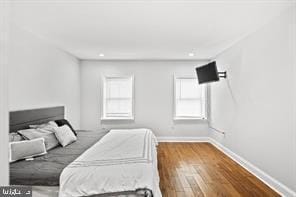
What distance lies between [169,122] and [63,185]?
4.77m

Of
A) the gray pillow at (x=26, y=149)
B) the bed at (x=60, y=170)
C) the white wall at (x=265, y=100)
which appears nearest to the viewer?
the bed at (x=60, y=170)

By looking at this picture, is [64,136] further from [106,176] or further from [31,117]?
[106,176]

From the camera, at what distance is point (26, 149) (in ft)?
8.95

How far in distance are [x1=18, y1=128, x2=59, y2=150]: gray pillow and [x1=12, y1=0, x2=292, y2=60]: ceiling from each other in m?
1.78

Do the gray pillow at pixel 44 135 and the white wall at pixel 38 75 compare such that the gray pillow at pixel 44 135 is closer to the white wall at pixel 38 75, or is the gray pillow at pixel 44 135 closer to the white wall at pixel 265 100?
the white wall at pixel 38 75

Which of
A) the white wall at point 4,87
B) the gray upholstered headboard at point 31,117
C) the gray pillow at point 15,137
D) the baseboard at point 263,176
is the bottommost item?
the baseboard at point 263,176

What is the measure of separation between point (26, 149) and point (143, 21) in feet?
8.34

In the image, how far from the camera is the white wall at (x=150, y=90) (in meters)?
6.63

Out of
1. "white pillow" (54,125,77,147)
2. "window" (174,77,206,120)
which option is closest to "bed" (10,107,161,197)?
"white pillow" (54,125,77,147)

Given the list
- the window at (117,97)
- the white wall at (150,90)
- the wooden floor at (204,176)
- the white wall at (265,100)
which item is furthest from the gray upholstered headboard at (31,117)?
the white wall at (265,100)

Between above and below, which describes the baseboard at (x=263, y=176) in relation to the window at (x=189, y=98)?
below

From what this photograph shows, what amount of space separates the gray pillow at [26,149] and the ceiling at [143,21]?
1.86 m

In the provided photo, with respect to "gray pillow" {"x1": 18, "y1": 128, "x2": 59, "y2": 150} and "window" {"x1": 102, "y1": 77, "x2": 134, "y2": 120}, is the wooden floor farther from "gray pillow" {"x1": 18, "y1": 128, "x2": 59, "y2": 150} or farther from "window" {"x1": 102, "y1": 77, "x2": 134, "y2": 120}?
"window" {"x1": 102, "y1": 77, "x2": 134, "y2": 120}

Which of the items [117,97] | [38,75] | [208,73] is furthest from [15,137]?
[208,73]
